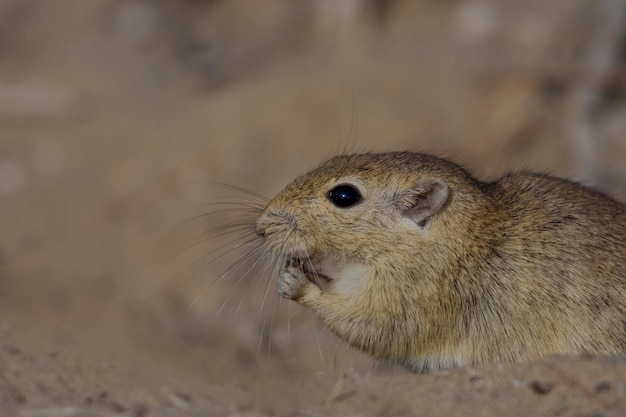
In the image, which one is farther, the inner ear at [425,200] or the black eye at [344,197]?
the black eye at [344,197]

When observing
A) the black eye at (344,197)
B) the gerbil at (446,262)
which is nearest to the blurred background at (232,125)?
the gerbil at (446,262)

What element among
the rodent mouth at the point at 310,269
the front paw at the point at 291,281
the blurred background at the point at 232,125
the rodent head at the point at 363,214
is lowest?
the front paw at the point at 291,281

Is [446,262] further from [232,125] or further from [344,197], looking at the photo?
[232,125]

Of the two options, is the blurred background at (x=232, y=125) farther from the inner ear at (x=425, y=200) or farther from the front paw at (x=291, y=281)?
the inner ear at (x=425, y=200)

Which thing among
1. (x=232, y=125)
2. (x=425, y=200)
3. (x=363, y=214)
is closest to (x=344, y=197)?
(x=363, y=214)

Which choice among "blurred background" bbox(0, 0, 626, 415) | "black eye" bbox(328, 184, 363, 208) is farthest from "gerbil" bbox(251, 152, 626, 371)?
"blurred background" bbox(0, 0, 626, 415)

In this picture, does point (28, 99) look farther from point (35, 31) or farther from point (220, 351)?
point (220, 351)
